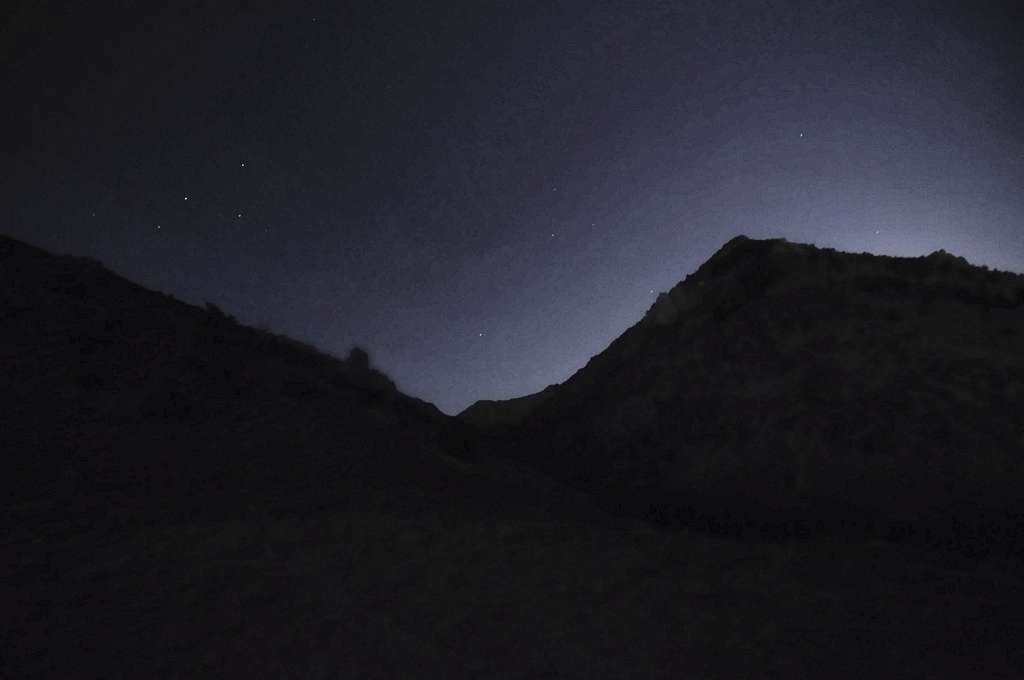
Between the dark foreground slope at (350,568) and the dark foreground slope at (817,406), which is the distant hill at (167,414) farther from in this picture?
the dark foreground slope at (817,406)

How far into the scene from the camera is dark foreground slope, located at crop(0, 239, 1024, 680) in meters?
6.16

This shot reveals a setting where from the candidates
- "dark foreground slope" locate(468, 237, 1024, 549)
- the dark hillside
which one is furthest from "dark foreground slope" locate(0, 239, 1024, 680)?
"dark foreground slope" locate(468, 237, 1024, 549)

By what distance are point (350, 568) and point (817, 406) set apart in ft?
45.2

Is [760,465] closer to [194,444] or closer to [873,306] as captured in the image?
[873,306]

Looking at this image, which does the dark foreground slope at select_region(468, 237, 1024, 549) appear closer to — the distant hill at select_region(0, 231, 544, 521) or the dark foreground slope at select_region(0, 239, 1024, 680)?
the dark foreground slope at select_region(0, 239, 1024, 680)

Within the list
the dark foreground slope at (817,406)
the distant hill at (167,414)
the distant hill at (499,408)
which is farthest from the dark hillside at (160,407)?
the distant hill at (499,408)

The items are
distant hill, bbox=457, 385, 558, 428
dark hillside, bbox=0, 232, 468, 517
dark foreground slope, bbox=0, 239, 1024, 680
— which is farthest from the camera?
distant hill, bbox=457, 385, 558, 428

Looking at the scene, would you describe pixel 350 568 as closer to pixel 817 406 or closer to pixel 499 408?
pixel 817 406

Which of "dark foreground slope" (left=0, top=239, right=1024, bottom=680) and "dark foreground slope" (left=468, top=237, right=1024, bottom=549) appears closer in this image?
"dark foreground slope" (left=0, top=239, right=1024, bottom=680)

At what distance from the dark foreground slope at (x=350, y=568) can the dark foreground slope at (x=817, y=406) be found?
3.09m

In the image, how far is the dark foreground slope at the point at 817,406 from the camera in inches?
539

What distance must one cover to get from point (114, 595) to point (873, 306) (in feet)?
66.6

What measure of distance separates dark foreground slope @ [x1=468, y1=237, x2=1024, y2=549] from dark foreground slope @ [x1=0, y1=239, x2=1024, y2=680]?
3.09m

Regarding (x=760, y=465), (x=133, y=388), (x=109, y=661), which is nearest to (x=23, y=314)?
(x=133, y=388)
